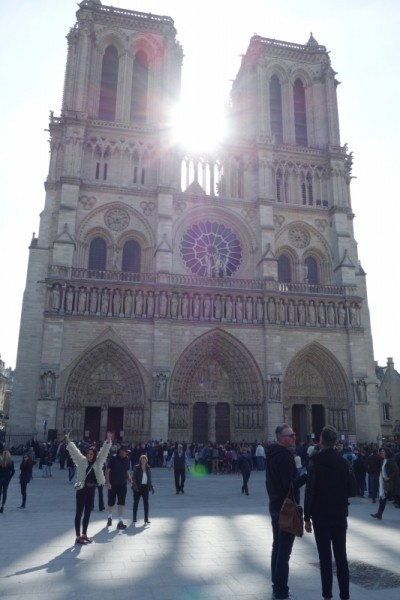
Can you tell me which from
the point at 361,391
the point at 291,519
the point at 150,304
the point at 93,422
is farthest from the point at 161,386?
the point at 291,519

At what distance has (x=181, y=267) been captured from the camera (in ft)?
100

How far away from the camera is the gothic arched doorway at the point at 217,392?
27.2 metres

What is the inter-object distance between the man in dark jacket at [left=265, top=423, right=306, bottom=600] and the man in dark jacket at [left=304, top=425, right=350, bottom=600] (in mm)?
278

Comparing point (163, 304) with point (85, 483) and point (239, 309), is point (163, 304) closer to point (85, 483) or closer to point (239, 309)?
point (239, 309)

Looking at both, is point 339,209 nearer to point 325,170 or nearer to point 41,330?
point 325,170

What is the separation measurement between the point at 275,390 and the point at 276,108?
22.9 meters

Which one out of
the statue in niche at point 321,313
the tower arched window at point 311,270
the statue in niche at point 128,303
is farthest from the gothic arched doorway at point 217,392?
the tower arched window at point 311,270

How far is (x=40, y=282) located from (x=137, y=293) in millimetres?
6165

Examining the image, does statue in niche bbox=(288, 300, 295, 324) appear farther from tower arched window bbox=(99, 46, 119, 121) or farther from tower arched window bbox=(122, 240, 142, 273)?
tower arched window bbox=(99, 46, 119, 121)

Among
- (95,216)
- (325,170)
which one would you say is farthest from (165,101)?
(325,170)

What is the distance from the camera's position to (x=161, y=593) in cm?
512

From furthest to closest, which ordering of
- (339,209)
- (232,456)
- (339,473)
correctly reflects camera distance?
(339,209)
(232,456)
(339,473)

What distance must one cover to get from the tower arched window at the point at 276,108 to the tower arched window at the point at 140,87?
9.94 meters

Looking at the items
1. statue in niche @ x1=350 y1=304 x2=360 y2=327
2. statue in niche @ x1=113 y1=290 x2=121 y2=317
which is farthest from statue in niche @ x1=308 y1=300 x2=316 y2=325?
statue in niche @ x1=113 y1=290 x2=121 y2=317
